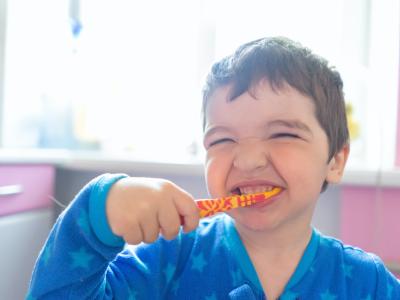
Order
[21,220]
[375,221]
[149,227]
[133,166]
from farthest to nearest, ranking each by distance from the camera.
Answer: [133,166], [21,220], [375,221], [149,227]

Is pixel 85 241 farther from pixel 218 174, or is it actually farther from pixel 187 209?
pixel 218 174

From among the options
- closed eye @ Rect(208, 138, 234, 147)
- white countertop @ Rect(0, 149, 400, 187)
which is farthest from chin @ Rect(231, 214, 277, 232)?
white countertop @ Rect(0, 149, 400, 187)

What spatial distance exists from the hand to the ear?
341 millimetres

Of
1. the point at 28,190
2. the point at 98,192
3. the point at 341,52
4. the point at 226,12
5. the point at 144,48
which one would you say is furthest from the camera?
the point at 144,48

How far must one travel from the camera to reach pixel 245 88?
66 cm

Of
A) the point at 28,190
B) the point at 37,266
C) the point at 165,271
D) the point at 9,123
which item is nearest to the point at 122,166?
the point at 28,190

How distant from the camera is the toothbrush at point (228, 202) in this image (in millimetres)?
532

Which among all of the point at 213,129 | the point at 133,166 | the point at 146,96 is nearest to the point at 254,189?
the point at 213,129

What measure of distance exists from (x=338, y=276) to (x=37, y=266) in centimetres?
44

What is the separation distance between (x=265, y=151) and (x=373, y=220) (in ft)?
1.78

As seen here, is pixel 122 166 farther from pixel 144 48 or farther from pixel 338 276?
pixel 338 276

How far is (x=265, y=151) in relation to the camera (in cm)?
64

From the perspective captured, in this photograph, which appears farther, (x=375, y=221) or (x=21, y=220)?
(x=21, y=220)

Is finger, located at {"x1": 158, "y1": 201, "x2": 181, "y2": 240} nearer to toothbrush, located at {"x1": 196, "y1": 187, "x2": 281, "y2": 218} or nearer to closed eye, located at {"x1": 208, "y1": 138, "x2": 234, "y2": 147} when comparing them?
toothbrush, located at {"x1": 196, "y1": 187, "x2": 281, "y2": 218}
